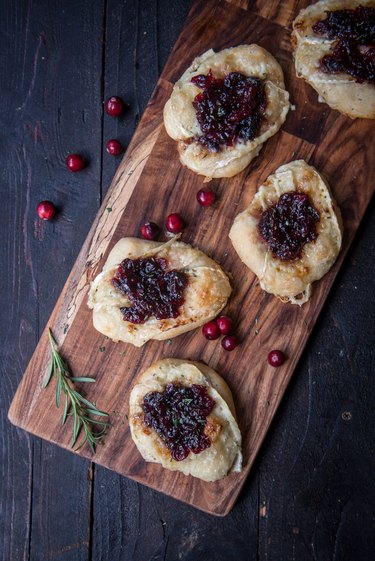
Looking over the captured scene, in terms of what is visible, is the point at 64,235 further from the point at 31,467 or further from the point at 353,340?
the point at 353,340

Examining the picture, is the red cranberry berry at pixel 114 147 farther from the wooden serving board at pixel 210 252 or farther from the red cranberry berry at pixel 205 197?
the red cranberry berry at pixel 205 197

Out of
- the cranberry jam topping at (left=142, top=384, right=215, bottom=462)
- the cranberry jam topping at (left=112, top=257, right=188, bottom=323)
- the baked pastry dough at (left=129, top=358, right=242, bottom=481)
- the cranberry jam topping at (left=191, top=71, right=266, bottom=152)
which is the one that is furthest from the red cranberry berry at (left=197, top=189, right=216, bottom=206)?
the cranberry jam topping at (left=142, top=384, right=215, bottom=462)

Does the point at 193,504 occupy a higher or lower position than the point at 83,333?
lower

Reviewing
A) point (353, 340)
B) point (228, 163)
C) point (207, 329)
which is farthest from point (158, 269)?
point (353, 340)

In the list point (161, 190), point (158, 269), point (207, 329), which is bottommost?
point (207, 329)

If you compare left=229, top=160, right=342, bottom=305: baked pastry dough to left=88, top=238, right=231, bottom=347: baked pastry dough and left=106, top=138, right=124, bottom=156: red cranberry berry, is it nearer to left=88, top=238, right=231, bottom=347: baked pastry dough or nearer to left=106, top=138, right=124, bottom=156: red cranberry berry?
left=88, top=238, right=231, bottom=347: baked pastry dough

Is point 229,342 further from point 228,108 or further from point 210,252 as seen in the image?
point 228,108

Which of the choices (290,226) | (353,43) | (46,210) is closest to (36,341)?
(46,210)
